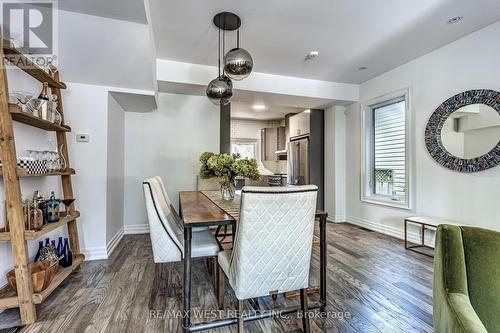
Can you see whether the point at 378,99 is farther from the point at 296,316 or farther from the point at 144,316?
the point at 144,316

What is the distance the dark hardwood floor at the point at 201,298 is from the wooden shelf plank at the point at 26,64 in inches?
73.9

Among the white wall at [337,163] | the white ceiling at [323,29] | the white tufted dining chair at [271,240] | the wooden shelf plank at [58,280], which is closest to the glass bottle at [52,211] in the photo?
the wooden shelf plank at [58,280]

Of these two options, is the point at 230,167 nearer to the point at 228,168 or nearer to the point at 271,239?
the point at 228,168

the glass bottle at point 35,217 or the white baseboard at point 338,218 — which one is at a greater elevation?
the glass bottle at point 35,217

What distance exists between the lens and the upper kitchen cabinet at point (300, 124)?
5.37 metres

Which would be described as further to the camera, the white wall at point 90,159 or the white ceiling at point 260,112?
the white ceiling at point 260,112

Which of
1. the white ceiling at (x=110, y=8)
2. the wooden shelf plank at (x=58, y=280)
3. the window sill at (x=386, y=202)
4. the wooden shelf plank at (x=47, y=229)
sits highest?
the white ceiling at (x=110, y=8)

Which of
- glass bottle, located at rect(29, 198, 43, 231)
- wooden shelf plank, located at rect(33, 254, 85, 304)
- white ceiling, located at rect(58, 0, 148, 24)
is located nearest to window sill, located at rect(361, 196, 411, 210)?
white ceiling, located at rect(58, 0, 148, 24)

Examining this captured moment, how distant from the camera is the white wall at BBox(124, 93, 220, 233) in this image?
4.04 m

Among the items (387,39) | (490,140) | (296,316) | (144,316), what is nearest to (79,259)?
(144,316)

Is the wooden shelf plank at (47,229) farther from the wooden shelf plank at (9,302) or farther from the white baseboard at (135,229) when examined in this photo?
the white baseboard at (135,229)

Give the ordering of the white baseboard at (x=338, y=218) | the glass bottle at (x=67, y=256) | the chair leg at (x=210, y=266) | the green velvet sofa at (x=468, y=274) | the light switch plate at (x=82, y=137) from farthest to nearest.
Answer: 1. the white baseboard at (x=338, y=218)
2. the light switch plate at (x=82, y=137)
3. the chair leg at (x=210, y=266)
4. the glass bottle at (x=67, y=256)
5. the green velvet sofa at (x=468, y=274)

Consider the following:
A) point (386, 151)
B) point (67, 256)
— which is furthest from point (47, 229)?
point (386, 151)

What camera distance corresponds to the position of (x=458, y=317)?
0.75m
